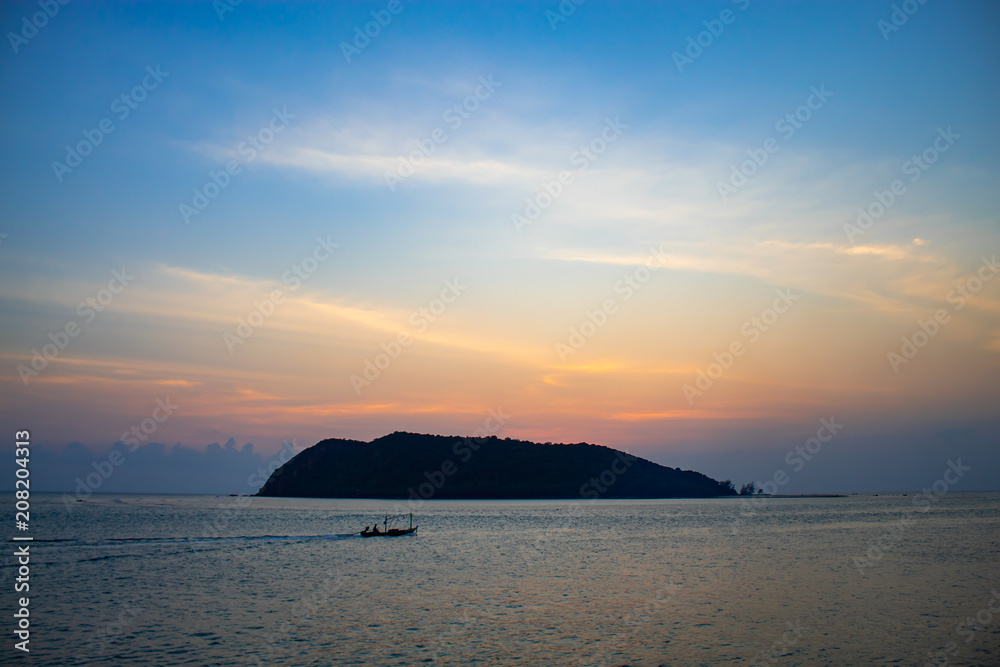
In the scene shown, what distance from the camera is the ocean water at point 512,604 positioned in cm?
2884

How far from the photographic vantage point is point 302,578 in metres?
50.0

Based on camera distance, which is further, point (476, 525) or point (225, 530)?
point (476, 525)

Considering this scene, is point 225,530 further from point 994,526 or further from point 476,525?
point 994,526

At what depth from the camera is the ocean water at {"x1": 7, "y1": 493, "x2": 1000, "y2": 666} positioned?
28.8 meters

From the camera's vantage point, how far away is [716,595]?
42.3 m

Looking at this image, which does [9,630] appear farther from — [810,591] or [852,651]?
[810,591]

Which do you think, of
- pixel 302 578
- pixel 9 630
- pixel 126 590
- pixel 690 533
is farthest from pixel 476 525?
pixel 9 630

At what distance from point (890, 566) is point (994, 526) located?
2457 inches

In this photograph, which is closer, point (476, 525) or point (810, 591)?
point (810, 591)

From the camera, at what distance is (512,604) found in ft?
129

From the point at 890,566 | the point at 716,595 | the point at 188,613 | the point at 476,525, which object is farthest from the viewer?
the point at 476,525

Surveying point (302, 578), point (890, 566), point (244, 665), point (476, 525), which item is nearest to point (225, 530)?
point (476, 525)

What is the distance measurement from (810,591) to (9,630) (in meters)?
45.4

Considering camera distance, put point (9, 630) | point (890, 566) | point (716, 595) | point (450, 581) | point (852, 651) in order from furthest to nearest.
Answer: point (890, 566) → point (450, 581) → point (716, 595) → point (9, 630) → point (852, 651)
